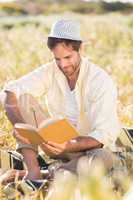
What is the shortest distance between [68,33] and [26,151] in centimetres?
73

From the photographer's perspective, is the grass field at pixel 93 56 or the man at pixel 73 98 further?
the grass field at pixel 93 56

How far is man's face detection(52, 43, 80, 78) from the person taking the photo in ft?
17.5

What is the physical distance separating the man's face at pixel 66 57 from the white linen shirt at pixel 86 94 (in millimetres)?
135

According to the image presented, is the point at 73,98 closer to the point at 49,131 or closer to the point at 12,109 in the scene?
the point at 12,109

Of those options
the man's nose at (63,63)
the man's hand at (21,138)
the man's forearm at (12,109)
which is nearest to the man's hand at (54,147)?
the man's hand at (21,138)

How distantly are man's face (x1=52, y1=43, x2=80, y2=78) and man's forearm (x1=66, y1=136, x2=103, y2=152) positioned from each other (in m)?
0.45

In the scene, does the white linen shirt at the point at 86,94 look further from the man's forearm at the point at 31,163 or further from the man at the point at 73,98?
the man's forearm at the point at 31,163

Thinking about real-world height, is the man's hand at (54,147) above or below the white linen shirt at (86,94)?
below

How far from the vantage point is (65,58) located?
211 inches

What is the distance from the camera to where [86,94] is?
554 cm

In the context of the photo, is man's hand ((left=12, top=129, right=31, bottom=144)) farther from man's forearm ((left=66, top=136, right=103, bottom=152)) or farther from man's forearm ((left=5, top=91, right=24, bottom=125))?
man's forearm ((left=66, top=136, right=103, bottom=152))

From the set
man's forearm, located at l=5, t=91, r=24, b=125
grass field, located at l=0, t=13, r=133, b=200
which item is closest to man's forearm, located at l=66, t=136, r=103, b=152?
grass field, located at l=0, t=13, r=133, b=200

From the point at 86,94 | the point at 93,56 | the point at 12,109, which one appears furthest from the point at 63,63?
the point at 93,56

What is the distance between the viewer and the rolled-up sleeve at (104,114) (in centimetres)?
530
